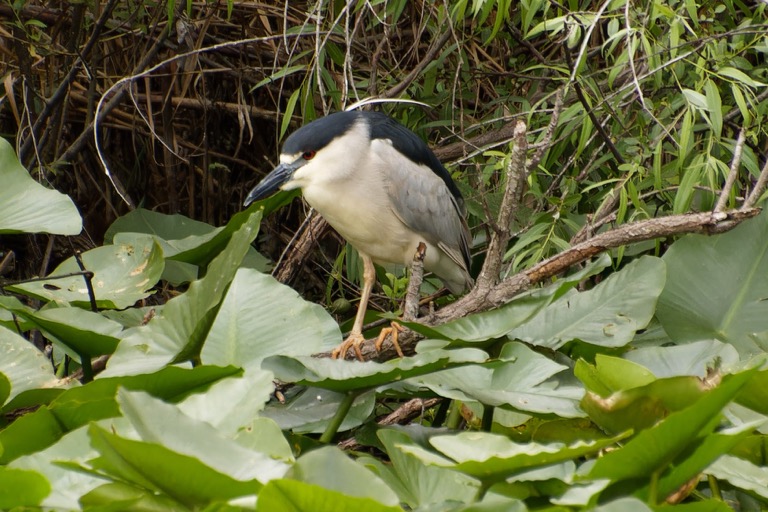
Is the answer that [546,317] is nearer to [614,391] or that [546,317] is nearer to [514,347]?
[514,347]

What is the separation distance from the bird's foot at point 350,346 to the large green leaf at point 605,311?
305 millimetres

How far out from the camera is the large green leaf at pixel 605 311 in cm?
166

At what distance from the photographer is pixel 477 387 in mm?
1387

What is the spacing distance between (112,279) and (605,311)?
103 centimetres

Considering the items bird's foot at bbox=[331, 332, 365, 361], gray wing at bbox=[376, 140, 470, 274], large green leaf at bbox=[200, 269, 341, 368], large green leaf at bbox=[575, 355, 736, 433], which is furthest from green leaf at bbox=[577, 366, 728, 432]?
gray wing at bbox=[376, 140, 470, 274]

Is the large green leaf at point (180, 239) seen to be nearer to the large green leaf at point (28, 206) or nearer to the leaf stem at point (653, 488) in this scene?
the large green leaf at point (28, 206)

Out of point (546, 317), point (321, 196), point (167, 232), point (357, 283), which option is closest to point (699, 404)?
point (546, 317)

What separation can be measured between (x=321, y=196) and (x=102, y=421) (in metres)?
1.38

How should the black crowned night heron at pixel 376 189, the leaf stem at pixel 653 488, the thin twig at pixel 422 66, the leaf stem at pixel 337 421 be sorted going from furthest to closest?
the thin twig at pixel 422 66 → the black crowned night heron at pixel 376 189 → the leaf stem at pixel 337 421 → the leaf stem at pixel 653 488

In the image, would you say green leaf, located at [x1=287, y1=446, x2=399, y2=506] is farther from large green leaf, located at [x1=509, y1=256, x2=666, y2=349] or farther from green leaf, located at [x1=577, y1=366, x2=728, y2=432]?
large green leaf, located at [x1=509, y1=256, x2=666, y2=349]

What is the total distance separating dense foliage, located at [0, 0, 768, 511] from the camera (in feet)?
3.40

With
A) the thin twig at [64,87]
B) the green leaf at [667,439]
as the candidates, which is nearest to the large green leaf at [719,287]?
the green leaf at [667,439]

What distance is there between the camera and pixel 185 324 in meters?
1.40

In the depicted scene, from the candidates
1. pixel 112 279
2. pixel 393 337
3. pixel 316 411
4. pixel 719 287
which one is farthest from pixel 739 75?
pixel 112 279
